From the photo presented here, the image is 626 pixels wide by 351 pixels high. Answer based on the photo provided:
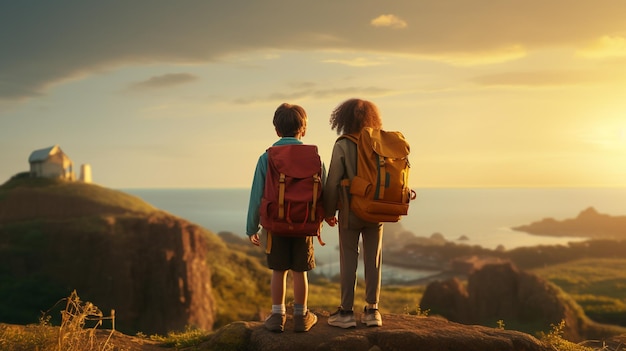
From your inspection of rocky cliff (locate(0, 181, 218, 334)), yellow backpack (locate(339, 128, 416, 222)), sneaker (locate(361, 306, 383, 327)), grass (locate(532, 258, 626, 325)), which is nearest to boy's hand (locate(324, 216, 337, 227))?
yellow backpack (locate(339, 128, 416, 222))

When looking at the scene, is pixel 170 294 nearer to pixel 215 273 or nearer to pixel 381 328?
pixel 215 273

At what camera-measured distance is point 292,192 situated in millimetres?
7609

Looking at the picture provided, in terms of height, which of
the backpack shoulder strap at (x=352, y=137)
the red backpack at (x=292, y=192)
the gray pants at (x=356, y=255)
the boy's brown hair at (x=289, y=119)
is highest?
the boy's brown hair at (x=289, y=119)

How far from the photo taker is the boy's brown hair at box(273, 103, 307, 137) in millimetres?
7828

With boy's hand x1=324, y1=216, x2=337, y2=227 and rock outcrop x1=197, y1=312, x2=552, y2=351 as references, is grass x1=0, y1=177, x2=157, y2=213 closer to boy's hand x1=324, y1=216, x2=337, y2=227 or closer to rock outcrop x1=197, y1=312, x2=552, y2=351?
rock outcrop x1=197, y1=312, x2=552, y2=351

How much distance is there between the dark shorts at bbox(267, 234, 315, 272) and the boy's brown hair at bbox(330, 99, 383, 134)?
158cm

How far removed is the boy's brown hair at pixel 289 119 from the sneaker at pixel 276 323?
2.45m

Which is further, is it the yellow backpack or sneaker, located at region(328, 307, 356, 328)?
sneaker, located at region(328, 307, 356, 328)

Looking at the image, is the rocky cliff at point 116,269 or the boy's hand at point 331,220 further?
the rocky cliff at point 116,269

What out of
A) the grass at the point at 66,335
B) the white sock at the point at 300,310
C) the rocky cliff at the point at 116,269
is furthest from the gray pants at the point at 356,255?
the rocky cliff at the point at 116,269

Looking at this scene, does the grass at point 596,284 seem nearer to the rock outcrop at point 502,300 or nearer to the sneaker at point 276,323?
the rock outcrop at point 502,300

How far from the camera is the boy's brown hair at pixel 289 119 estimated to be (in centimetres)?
783

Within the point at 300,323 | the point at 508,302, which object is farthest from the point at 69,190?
the point at 300,323

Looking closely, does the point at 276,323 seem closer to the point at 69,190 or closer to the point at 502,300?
the point at 502,300
